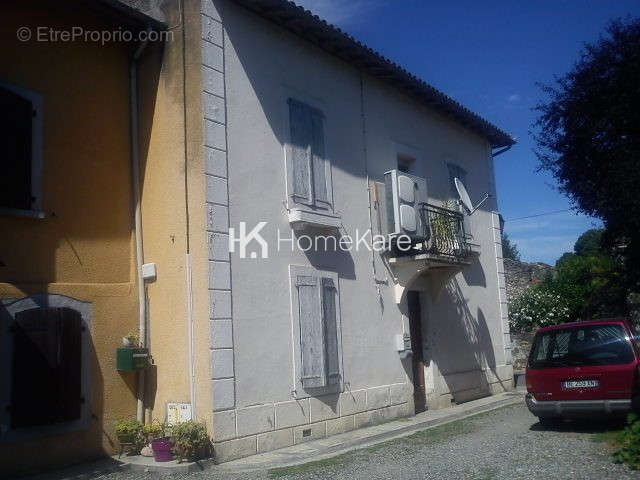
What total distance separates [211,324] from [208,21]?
420cm


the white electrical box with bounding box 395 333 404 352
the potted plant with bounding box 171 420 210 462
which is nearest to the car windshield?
the white electrical box with bounding box 395 333 404 352

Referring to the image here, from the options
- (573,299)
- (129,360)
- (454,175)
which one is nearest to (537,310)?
(573,299)

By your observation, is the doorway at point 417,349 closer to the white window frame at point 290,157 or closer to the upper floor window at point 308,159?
the white window frame at point 290,157

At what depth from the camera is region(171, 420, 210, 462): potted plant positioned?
24.4 feet

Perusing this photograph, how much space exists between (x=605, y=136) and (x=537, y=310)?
8.37m

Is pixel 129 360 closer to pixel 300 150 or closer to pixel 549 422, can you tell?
pixel 300 150

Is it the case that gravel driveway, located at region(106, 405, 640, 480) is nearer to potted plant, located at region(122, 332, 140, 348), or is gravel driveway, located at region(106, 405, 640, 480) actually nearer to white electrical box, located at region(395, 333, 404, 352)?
potted plant, located at region(122, 332, 140, 348)

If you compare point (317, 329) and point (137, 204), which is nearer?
point (137, 204)

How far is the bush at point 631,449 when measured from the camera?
6457 mm

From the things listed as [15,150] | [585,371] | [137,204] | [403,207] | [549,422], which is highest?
[15,150]

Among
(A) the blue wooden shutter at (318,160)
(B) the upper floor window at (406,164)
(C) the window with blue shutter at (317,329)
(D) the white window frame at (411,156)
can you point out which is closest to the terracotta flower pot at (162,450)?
(C) the window with blue shutter at (317,329)

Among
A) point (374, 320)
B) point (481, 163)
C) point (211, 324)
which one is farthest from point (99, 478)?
point (481, 163)

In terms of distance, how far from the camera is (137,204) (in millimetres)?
9125

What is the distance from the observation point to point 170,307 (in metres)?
8.48
